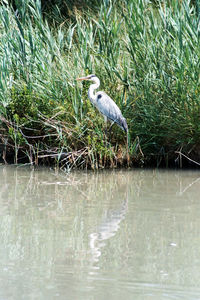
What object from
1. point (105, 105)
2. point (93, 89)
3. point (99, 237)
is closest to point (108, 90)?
point (93, 89)

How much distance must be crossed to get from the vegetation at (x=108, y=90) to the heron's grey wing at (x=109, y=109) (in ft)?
0.69

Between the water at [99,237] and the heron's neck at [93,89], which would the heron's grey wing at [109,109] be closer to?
the heron's neck at [93,89]

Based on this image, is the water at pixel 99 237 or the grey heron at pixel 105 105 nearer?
the water at pixel 99 237

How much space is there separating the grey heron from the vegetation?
0.15m

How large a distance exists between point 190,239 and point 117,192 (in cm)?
204

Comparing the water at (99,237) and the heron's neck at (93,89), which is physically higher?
the heron's neck at (93,89)

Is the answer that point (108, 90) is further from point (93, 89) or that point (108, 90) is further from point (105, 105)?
point (105, 105)

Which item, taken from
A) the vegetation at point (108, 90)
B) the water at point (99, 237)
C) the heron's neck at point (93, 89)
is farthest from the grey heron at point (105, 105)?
the water at point (99, 237)

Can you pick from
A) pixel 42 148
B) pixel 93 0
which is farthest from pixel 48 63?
pixel 93 0

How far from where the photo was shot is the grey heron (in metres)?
7.87

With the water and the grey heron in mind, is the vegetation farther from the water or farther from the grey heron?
the water

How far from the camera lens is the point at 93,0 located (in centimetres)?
1361

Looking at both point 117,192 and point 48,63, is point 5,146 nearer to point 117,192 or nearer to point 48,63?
point 48,63

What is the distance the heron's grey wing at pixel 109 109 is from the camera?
7859 mm
